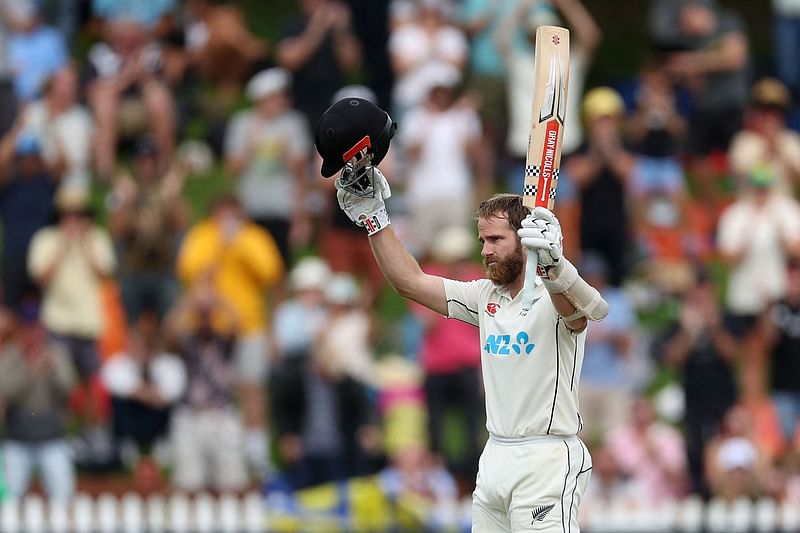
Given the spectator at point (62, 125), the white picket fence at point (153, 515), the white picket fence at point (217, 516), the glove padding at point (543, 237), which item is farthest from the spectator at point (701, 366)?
the glove padding at point (543, 237)

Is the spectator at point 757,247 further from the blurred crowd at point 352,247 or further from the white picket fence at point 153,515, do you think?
the white picket fence at point 153,515

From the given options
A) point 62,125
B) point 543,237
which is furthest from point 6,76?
point 543,237

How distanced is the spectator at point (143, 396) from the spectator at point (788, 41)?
834 centimetres

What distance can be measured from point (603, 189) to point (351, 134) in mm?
8509

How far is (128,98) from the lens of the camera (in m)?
17.0

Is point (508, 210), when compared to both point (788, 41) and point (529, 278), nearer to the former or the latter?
point (529, 278)

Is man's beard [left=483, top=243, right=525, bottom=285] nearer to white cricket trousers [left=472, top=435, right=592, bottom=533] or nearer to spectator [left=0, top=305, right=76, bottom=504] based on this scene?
white cricket trousers [left=472, top=435, right=592, bottom=533]

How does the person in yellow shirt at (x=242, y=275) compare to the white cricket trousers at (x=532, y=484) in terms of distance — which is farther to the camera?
the person in yellow shirt at (x=242, y=275)

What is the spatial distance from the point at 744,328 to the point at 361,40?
5.42 metres

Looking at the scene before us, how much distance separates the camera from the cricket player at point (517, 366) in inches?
307

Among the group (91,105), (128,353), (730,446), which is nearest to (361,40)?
(91,105)

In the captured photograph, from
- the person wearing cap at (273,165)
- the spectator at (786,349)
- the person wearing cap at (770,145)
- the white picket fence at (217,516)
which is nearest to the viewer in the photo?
the white picket fence at (217,516)

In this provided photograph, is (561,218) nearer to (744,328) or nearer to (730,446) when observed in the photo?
(744,328)

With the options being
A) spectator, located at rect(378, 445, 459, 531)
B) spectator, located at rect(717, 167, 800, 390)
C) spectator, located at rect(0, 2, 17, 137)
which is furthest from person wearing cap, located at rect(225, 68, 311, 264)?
spectator, located at rect(717, 167, 800, 390)
